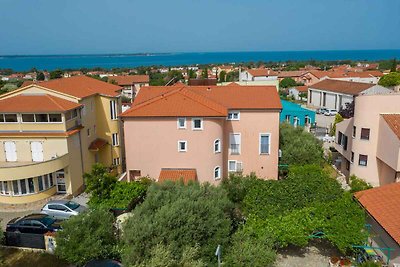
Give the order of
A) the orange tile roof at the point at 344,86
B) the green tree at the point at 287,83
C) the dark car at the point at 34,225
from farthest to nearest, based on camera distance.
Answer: the green tree at the point at 287,83 → the orange tile roof at the point at 344,86 → the dark car at the point at 34,225

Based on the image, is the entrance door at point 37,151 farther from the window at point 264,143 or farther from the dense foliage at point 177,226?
the window at point 264,143

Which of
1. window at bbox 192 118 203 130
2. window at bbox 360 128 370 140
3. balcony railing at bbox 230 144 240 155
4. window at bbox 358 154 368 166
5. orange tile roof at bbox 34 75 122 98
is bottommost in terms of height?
window at bbox 358 154 368 166

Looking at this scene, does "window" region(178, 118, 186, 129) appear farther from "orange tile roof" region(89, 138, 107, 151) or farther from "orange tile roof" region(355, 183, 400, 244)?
"orange tile roof" region(355, 183, 400, 244)

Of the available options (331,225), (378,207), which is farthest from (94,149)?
(378,207)

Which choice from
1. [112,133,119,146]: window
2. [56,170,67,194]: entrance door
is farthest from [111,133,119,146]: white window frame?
[56,170,67,194]: entrance door

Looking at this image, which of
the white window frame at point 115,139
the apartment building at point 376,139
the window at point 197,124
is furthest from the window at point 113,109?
the apartment building at point 376,139
